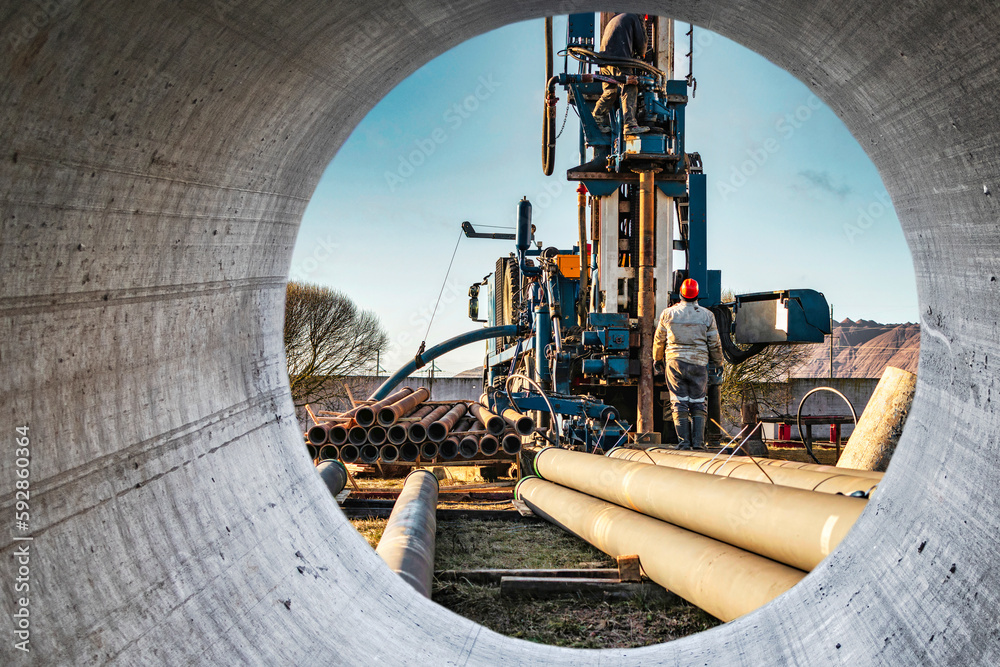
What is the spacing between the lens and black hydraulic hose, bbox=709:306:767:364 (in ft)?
26.5

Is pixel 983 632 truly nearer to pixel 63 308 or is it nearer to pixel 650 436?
pixel 63 308

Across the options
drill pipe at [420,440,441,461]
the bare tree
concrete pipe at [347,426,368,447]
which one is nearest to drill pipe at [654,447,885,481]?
drill pipe at [420,440,441,461]

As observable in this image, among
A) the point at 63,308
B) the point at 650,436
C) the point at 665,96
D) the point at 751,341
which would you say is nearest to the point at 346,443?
the point at 650,436

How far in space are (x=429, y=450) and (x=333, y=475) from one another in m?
1.79

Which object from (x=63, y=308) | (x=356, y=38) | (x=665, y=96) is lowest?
(x=63, y=308)

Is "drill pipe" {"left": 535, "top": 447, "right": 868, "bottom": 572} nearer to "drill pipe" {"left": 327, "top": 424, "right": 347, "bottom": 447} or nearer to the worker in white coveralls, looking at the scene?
the worker in white coveralls

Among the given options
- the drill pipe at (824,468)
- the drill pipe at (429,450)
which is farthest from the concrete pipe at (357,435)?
the drill pipe at (824,468)

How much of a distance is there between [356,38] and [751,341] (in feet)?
23.1

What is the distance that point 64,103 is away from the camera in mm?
1110

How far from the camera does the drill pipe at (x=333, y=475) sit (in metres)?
5.92

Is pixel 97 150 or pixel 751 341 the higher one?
pixel 97 150

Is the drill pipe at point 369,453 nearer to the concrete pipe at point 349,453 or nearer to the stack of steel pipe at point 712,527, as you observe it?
the concrete pipe at point 349,453

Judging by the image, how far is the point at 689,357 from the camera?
6840mm

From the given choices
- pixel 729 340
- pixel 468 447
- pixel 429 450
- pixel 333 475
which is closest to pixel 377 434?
pixel 429 450
